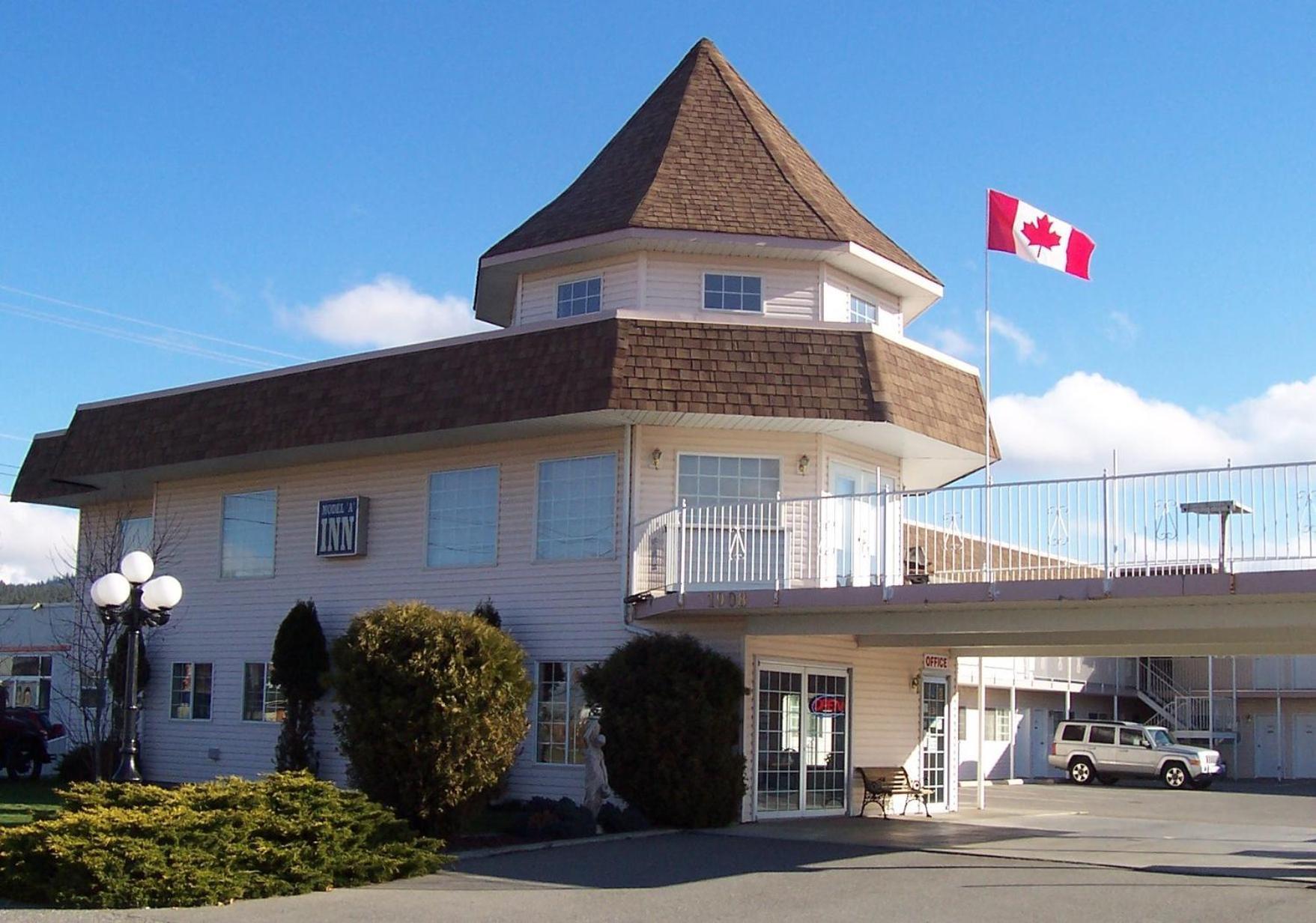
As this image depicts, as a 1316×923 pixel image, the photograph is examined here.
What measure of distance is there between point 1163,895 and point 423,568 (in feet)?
42.3

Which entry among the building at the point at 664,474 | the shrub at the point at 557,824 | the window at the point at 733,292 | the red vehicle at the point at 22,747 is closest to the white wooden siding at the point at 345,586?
the building at the point at 664,474

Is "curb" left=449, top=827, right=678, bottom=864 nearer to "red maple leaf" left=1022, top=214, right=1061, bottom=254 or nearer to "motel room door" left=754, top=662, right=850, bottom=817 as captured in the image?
"motel room door" left=754, top=662, right=850, bottom=817

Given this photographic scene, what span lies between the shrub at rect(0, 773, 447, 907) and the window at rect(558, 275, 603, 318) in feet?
32.1

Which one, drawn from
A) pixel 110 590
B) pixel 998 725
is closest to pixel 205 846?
pixel 110 590

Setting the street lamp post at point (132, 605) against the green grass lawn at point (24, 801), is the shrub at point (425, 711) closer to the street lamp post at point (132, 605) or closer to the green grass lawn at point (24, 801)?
the street lamp post at point (132, 605)

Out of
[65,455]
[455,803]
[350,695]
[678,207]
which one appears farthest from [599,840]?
[65,455]

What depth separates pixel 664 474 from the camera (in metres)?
21.0

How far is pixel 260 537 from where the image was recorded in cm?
2595

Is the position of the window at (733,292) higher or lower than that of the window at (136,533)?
higher

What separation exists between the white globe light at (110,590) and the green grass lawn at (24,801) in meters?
3.93

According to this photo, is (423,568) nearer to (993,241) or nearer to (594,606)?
(594,606)

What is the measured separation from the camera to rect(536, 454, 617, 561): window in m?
21.2

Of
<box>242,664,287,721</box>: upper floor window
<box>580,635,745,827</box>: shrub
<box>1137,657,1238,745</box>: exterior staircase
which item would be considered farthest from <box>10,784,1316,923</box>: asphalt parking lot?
<box>1137,657,1238,745</box>: exterior staircase

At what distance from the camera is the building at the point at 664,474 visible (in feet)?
64.9
